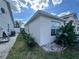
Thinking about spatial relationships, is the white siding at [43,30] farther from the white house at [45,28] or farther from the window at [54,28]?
the window at [54,28]

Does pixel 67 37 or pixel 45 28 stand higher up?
pixel 45 28

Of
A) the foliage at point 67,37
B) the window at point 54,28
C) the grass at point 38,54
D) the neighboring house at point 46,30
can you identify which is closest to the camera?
the grass at point 38,54

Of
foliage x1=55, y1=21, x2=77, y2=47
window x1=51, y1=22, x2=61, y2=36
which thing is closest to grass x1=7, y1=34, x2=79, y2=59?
foliage x1=55, y1=21, x2=77, y2=47

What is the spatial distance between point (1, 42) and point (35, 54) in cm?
586

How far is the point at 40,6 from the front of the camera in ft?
83.6

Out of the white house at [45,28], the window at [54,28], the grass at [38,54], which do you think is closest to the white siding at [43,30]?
the white house at [45,28]

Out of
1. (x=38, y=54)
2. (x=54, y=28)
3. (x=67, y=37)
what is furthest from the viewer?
(x=54, y=28)

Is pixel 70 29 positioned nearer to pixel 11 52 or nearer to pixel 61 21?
pixel 61 21

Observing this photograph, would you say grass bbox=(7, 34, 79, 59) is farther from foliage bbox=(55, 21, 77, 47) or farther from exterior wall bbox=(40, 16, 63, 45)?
exterior wall bbox=(40, 16, 63, 45)

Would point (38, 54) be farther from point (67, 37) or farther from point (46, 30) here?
point (67, 37)

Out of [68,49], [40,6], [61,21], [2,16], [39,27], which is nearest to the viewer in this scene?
[68,49]

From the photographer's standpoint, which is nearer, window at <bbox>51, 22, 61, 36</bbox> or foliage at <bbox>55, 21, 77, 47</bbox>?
foliage at <bbox>55, 21, 77, 47</bbox>

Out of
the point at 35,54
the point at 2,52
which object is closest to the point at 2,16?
the point at 2,52

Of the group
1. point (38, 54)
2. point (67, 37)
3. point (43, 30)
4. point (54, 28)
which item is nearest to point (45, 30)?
point (43, 30)
